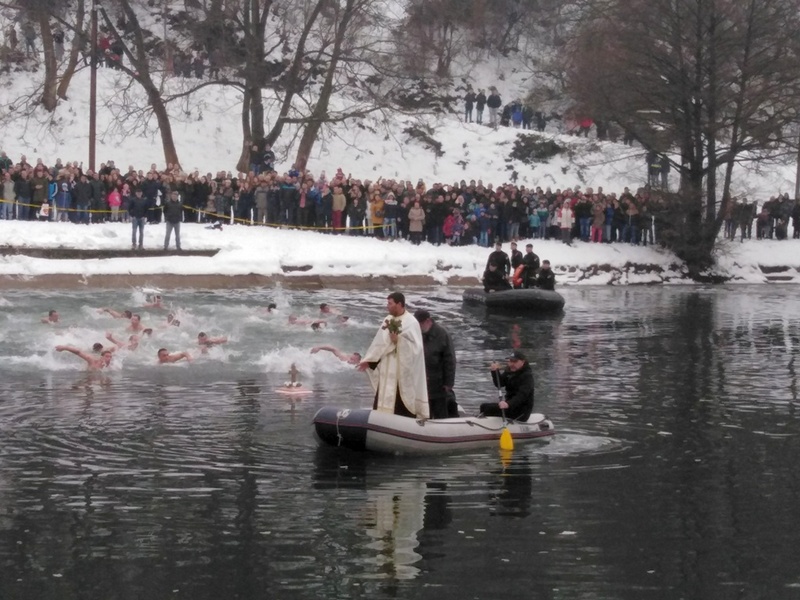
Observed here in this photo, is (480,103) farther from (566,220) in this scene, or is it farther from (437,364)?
(437,364)

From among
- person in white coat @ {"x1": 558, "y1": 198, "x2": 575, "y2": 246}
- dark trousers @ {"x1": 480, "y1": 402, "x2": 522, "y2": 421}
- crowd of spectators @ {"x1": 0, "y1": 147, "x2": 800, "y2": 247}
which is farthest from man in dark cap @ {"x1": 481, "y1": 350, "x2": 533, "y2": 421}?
person in white coat @ {"x1": 558, "y1": 198, "x2": 575, "y2": 246}

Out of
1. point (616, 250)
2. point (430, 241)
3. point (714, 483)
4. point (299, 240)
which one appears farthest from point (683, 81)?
point (714, 483)

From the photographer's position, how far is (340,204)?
39.5 metres

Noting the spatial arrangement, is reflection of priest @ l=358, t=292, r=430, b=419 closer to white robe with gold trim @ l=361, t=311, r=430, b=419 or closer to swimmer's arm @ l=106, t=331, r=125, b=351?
white robe with gold trim @ l=361, t=311, r=430, b=419

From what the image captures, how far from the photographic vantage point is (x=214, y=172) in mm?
49938

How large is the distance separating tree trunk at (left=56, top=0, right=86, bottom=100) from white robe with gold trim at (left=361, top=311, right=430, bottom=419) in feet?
111

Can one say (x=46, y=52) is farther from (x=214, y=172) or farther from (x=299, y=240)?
(x=299, y=240)

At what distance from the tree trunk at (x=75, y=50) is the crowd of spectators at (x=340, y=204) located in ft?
27.1

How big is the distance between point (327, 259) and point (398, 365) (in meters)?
22.9

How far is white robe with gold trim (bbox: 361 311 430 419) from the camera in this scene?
14922 mm

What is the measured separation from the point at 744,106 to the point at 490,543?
34295mm

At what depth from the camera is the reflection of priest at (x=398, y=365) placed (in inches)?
587

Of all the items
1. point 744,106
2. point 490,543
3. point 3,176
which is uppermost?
point 744,106

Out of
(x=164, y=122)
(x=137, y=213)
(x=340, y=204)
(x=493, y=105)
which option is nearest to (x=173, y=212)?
(x=137, y=213)
